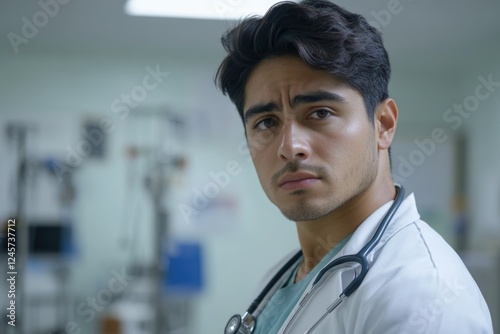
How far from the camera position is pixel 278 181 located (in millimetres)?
920

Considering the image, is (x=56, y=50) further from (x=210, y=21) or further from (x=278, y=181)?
(x=278, y=181)

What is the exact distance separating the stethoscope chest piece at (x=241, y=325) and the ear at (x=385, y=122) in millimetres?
409

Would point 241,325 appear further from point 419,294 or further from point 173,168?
point 173,168

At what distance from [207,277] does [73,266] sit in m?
0.90

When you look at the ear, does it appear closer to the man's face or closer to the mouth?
the man's face

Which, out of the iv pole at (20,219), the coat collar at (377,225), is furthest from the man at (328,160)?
the iv pole at (20,219)

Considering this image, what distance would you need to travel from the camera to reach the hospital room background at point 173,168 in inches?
129

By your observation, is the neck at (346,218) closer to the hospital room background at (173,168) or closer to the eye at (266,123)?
the eye at (266,123)

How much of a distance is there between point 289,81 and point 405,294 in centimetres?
40

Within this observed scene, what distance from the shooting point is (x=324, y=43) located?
910 millimetres

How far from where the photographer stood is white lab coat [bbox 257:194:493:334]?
26.4 inches

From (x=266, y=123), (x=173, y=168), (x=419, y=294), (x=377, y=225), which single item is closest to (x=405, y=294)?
(x=419, y=294)

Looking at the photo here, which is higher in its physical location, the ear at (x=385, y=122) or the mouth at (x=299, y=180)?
the ear at (x=385, y=122)

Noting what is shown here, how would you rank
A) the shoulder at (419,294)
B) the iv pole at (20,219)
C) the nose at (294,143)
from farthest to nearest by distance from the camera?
the iv pole at (20,219), the nose at (294,143), the shoulder at (419,294)
